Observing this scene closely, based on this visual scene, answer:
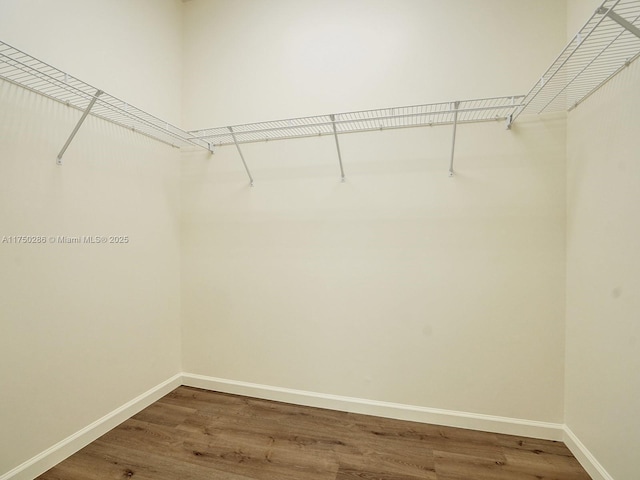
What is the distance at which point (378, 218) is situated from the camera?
6.29ft

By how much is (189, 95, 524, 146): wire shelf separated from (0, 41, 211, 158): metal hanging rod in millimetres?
348

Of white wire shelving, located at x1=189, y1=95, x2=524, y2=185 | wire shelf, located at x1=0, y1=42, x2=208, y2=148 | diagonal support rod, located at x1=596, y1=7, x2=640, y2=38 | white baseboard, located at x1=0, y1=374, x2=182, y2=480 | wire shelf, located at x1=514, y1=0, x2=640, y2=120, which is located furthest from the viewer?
white wire shelving, located at x1=189, y1=95, x2=524, y2=185

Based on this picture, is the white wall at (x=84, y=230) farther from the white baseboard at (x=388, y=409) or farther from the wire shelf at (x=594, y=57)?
the wire shelf at (x=594, y=57)

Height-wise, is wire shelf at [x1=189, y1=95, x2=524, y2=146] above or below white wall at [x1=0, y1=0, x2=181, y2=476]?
above

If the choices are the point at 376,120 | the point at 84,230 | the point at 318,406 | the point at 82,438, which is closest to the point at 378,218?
the point at 376,120

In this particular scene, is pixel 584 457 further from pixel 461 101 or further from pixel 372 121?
pixel 372 121

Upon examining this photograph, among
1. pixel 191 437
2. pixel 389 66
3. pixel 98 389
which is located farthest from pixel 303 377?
pixel 389 66

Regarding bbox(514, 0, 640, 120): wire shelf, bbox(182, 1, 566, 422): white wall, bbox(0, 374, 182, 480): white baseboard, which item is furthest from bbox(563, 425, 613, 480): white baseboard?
bbox(0, 374, 182, 480): white baseboard

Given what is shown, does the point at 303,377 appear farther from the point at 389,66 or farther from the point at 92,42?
the point at 92,42

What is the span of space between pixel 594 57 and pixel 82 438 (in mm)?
3055

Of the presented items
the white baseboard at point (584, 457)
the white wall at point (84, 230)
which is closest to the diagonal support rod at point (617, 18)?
the white baseboard at point (584, 457)

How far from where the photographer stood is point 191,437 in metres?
1.71

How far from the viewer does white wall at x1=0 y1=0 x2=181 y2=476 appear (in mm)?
1354

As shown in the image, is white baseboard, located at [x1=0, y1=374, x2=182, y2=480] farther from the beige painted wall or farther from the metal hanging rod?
the beige painted wall
